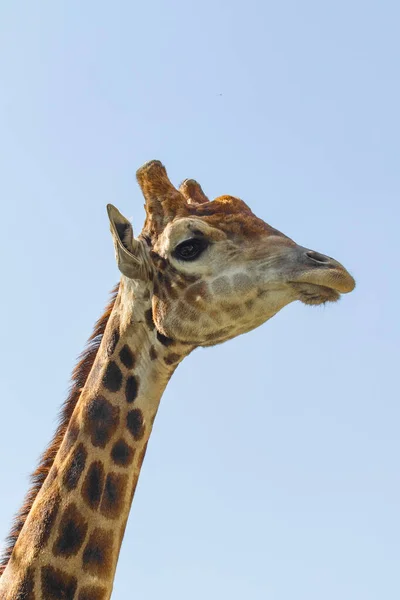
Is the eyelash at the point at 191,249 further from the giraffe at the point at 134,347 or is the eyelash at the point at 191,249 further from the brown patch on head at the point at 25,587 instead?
the brown patch on head at the point at 25,587

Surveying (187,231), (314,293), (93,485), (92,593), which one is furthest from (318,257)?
(92,593)

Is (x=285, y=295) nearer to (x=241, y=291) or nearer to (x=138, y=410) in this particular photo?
(x=241, y=291)

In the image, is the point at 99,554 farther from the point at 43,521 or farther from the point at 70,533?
the point at 43,521

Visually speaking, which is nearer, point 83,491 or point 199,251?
point 83,491

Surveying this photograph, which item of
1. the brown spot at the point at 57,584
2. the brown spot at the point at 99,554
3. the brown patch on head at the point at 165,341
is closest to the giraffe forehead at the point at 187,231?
the brown patch on head at the point at 165,341

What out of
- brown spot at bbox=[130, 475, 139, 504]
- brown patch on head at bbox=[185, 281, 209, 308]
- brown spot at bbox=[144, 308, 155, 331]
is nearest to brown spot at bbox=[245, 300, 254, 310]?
brown patch on head at bbox=[185, 281, 209, 308]

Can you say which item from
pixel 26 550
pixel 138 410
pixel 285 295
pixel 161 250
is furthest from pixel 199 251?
pixel 26 550

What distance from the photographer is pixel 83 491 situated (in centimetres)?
769

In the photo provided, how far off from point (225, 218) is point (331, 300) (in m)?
1.45

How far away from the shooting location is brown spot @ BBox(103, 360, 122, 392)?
8.28 meters

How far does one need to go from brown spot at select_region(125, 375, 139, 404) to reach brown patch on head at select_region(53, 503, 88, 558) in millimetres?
1157

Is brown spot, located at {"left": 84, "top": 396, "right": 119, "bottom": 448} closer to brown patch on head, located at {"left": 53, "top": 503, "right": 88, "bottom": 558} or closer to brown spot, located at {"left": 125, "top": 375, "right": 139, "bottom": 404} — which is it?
brown spot, located at {"left": 125, "top": 375, "right": 139, "bottom": 404}

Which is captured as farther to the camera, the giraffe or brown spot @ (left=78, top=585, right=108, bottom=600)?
the giraffe

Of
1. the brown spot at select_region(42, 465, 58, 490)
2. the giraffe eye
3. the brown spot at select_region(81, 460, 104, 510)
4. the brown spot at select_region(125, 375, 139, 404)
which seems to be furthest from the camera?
the giraffe eye
